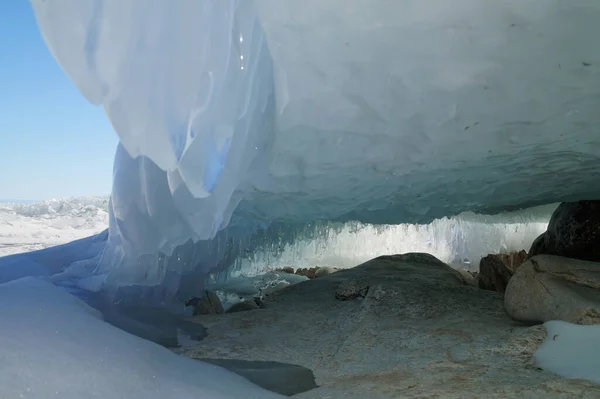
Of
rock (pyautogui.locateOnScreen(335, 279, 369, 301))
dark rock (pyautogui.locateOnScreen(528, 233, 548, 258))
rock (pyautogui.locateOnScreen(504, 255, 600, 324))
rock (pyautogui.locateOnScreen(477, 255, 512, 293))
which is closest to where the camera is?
rock (pyautogui.locateOnScreen(504, 255, 600, 324))

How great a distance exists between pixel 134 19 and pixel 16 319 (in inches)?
54.8

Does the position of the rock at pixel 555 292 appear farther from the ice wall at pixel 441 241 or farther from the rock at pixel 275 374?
the ice wall at pixel 441 241

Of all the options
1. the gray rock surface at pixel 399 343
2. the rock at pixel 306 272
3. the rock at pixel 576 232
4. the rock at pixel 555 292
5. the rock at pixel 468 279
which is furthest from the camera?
the rock at pixel 306 272

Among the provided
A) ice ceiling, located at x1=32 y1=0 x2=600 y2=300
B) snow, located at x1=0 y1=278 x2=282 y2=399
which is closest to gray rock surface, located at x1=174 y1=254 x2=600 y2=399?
snow, located at x1=0 y1=278 x2=282 y2=399

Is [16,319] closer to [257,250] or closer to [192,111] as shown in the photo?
[192,111]

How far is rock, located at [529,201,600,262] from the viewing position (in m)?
5.43

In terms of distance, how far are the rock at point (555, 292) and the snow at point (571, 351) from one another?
0.35ft

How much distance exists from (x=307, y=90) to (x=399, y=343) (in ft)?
5.32

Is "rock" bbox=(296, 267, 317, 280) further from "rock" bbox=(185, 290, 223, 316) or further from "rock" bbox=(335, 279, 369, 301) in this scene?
"rock" bbox=(335, 279, 369, 301)

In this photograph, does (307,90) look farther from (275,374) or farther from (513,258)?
(513,258)

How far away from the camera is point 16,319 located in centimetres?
196

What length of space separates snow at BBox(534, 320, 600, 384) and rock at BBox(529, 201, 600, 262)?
324 centimetres

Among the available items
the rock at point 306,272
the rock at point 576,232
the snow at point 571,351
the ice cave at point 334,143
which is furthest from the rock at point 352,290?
the rock at point 306,272

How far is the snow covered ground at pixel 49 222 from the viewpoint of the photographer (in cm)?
1391
